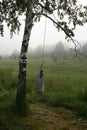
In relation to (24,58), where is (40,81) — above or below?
below

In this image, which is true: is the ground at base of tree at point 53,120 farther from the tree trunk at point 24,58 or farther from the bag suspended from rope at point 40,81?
the bag suspended from rope at point 40,81

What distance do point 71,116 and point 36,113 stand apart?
4.48 feet

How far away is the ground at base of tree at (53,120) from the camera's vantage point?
37.0 feet

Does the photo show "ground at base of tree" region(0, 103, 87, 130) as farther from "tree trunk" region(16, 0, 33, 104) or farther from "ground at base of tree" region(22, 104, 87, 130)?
"tree trunk" region(16, 0, 33, 104)

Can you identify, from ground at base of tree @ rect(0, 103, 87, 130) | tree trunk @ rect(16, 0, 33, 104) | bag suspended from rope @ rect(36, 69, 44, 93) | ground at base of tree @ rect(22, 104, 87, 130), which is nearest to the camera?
ground at base of tree @ rect(0, 103, 87, 130)

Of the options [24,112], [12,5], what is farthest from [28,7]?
[24,112]

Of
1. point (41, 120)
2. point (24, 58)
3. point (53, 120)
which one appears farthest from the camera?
point (24, 58)

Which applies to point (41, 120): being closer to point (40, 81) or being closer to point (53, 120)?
point (53, 120)

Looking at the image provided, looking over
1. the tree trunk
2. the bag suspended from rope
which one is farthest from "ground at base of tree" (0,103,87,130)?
the bag suspended from rope

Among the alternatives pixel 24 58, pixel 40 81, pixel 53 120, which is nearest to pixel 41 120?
pixel 53 120

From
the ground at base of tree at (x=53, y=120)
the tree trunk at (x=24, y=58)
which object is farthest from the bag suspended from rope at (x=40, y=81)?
the tree trunk at (x=24, y=58)

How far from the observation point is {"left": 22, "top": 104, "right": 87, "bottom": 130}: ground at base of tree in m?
11.3

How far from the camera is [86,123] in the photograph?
12.0 m

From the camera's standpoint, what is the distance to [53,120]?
12188 mm
